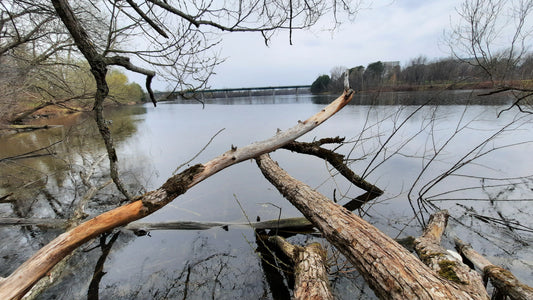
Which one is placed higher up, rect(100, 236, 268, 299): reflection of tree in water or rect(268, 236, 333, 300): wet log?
rect(268, 236, 333, 300): wet log

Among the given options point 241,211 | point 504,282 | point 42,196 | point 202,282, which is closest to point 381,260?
point 504,282

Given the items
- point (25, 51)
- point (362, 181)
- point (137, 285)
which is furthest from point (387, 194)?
point (25, 51)

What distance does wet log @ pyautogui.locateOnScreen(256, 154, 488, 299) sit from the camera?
1188 mm

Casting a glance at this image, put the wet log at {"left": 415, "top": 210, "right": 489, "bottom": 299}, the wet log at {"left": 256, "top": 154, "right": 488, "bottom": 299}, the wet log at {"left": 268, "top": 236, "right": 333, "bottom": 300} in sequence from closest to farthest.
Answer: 1. the wet log at {"left": 256, "top": 154, "right": 488, "bottom": 299}
2. the wet log at {"left": 415, "top": 210, "right": 489, "bottom": 299}
3. the wet log at {"left": 268, "top": 236, "right": 333, "bottom": 300}

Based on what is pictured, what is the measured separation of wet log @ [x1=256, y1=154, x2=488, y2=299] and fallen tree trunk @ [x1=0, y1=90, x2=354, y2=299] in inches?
42.6

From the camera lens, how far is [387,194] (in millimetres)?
4086

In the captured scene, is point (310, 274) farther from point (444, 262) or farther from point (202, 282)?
point (202, 282)

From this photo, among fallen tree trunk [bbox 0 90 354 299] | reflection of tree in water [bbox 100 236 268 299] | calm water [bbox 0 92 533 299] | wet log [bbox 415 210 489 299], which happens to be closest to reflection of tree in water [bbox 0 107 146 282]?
calm water [bbox 0 92 533 299]

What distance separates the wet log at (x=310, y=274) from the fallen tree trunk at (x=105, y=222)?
1.15 meters

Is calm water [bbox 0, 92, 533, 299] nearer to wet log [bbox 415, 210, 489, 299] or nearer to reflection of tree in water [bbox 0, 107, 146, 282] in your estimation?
reflection of tree in water [bbox 0, 107, 146, 282]

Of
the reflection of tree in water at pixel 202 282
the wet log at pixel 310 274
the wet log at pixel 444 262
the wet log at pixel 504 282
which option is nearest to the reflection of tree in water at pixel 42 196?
the reflection of tree in water at pixel 202 282

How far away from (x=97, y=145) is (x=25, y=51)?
4084 millimetres

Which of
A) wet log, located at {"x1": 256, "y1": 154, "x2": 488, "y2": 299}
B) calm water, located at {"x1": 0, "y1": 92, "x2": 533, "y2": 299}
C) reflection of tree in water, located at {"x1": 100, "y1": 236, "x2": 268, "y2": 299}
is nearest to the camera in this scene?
wet log, located at {"x1": 256, "y1": 154, "x2": 488, "y2": 299}

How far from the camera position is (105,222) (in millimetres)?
1618
